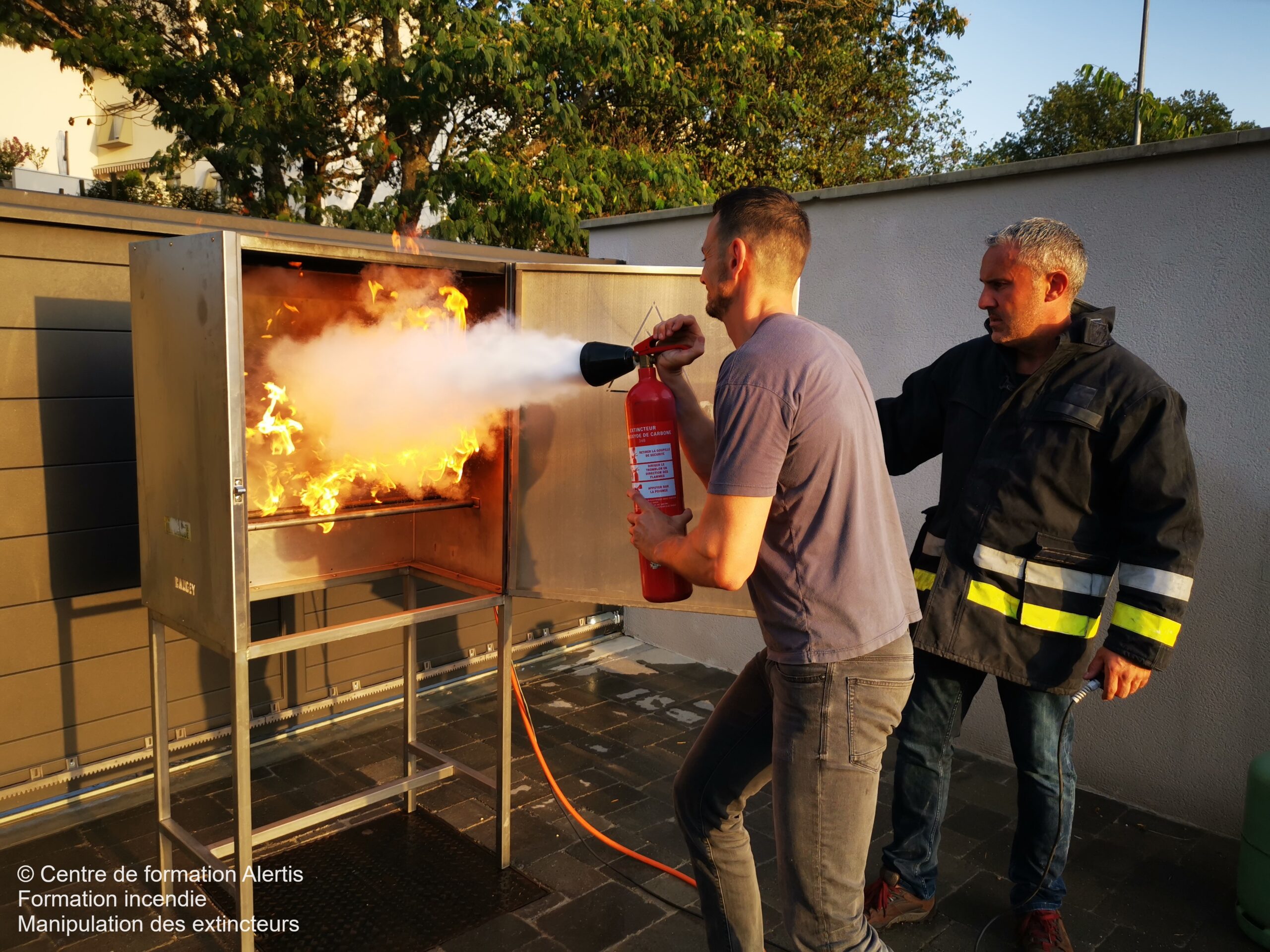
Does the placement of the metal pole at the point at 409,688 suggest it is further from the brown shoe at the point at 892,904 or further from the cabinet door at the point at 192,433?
the brown shoe at the point at 892,904

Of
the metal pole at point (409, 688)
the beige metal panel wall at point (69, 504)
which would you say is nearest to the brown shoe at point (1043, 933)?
the metal pole at point (409, 688)

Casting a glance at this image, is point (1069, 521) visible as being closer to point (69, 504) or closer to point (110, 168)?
point (69, 504)

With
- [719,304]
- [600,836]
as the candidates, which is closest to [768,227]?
[719,304]

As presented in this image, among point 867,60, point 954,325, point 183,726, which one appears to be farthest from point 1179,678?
point 867,60

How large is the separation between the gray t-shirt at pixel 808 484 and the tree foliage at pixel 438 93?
705cm

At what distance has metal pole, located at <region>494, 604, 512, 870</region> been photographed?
357 cm

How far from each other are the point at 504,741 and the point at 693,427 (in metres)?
1.73

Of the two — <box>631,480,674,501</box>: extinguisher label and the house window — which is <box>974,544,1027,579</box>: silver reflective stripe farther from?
the house window

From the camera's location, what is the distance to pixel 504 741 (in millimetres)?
3619

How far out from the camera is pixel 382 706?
518 cm

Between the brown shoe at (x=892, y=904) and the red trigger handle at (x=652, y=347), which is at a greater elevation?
the red trigger handle at (x=652, y=347)

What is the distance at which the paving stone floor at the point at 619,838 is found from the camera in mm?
3178

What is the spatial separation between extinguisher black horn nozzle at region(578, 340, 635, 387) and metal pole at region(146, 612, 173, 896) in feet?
6.09

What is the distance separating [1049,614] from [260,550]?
9.99 feet
